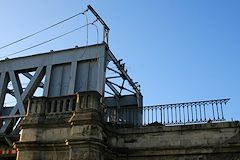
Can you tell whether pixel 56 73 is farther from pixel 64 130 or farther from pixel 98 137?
pixel 98 137

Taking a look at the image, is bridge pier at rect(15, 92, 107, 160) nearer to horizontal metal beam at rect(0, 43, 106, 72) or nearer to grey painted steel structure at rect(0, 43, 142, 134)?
grey painted steel structure at rect(0, 43, 142, 134)

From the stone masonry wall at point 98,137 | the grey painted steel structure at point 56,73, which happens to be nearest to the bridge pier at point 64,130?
the stone masonry wall at point 98,137

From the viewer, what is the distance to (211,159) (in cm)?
1004

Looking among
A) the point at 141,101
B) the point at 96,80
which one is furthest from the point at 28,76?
the point at 141,101

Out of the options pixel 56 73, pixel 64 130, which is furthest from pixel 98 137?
pixel 56 73

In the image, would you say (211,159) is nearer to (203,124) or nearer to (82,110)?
(203,124)

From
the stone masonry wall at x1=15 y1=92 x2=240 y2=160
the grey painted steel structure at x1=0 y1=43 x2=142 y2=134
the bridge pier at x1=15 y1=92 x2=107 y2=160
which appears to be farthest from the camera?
the grey painted steel structure at x1=0 y1=43 x2=142 y2=134

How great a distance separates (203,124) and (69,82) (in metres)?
6.20

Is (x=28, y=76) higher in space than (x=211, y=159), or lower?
higher

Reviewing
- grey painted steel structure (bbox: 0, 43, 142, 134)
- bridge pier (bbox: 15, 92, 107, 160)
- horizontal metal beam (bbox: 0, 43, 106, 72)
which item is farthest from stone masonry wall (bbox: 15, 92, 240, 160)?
horizontal metal beam (bbox: 0, 43, 106, 72)

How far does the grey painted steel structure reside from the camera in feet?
45.2

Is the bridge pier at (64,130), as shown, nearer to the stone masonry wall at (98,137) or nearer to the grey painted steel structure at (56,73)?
the stone masonry wall at (98,137)

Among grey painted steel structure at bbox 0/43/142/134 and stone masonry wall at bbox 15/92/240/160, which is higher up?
grey painted steel structure at bbox 0/43/142/134

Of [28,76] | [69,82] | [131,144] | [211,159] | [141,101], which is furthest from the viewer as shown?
[141,101]
